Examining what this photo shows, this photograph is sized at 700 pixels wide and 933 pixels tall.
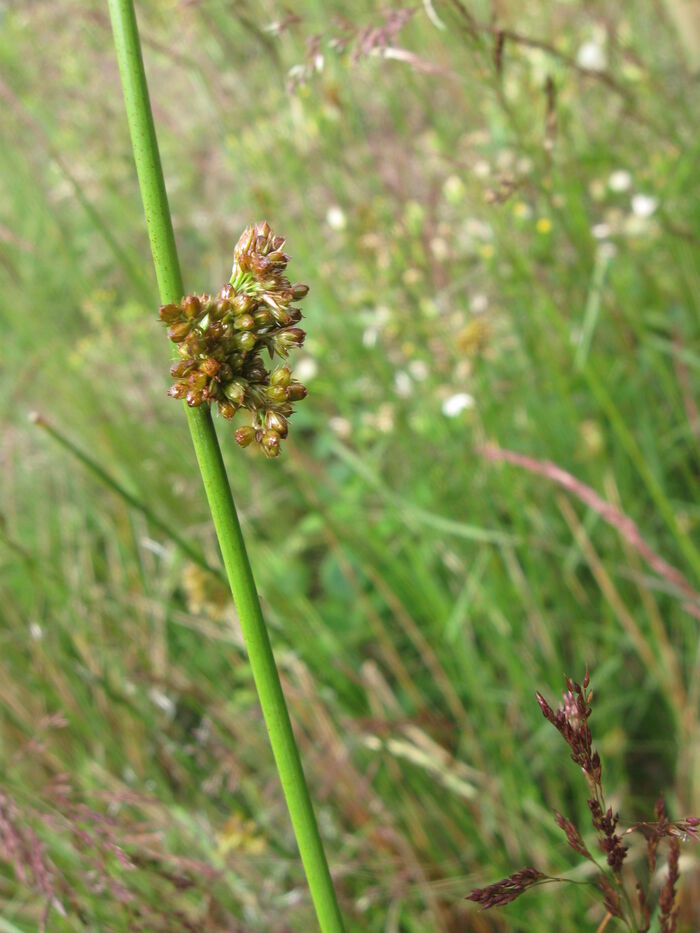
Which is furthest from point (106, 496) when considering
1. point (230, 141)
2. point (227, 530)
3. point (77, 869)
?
point (227, 530)

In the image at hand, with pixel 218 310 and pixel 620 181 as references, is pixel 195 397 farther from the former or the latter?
pixel 620 181

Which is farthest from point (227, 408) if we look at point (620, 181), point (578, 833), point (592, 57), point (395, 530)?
point (592, 57)

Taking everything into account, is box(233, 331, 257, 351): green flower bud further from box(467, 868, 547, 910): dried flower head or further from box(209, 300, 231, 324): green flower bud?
box(467, 868, 547, 910): dried flower head

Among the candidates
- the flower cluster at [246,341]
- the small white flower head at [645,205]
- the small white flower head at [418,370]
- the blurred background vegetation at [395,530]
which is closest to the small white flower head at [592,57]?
the blurred background vegetation at [395,530]

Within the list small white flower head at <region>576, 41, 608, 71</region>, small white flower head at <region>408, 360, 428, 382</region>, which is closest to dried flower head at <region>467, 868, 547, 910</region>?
small white flower head at <region>408, 360, 428, 382</region>

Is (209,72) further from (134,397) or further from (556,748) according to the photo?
(556,748)

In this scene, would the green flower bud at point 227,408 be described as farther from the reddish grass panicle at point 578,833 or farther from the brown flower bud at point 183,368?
the reddish grass panicle at point 578,833
